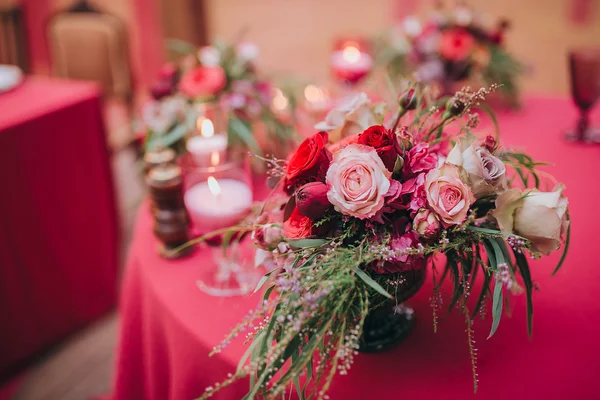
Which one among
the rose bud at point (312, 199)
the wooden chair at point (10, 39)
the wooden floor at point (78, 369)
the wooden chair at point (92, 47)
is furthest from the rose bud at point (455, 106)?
the wooden chair at point (10, 39)

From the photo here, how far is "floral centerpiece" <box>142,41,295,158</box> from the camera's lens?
4.41 ft

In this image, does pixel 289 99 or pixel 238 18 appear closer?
pixel 289 99

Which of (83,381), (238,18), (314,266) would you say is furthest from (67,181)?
(238,18)

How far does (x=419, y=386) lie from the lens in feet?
2.53

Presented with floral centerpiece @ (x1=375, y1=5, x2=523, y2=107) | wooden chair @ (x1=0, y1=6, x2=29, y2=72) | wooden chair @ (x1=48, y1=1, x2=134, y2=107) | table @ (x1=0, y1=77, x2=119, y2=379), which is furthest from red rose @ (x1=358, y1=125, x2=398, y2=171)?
wooden chair @ (x1=0, y1=6, x2=29, y2=72)

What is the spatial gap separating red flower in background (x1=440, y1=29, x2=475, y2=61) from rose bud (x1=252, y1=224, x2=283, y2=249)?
1.09m

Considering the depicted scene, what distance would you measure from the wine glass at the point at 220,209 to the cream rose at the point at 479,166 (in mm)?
447

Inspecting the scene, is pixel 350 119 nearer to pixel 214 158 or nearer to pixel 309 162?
pixel 309 162

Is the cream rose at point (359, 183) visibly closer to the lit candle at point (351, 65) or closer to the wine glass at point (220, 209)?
the wine glass at point (220, 209)

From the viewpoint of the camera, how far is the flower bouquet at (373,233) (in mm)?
659

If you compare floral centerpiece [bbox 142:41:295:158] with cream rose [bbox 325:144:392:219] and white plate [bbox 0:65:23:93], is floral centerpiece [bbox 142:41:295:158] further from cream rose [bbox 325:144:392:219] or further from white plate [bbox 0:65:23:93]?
white plate [bbox 0:65:23:93]

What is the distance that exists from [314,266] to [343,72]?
1.21 m

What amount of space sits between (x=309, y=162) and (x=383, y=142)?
0.10 metres

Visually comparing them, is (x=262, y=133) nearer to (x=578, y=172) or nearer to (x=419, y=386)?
(x=578, y=172)
